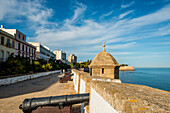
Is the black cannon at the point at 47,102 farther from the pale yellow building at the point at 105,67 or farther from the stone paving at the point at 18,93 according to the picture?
the pale yellow building at the point at 105,67

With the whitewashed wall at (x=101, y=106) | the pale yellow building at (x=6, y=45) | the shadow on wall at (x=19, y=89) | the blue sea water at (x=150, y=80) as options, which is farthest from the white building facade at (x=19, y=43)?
the blue sea water at (x=150, y=80)

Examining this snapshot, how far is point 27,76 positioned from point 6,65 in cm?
438

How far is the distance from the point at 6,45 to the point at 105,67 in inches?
838

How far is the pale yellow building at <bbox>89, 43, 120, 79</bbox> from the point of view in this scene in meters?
9.96

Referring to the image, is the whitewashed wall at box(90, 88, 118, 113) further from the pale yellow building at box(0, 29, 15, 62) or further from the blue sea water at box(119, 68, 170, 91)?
the blue sea water at box(119, 68, 170, 91)

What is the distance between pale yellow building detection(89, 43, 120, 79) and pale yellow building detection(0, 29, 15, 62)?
19036 millimetres

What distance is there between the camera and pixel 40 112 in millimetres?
4594

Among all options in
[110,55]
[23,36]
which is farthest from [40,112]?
[23,36]

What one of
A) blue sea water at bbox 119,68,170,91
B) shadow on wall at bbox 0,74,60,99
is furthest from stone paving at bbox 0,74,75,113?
blue sea water at bbox 119,68,170,91

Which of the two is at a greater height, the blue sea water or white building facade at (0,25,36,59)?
white building facade at (0,25,36,59)

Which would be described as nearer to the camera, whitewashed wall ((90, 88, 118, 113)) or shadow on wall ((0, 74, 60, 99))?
whitewashed wall ((90, 88, 118, 113))

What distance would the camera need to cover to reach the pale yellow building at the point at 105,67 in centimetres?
996

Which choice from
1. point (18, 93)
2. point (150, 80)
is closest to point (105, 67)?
point (18, 93)

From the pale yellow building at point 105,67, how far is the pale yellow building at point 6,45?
62.5 feet
